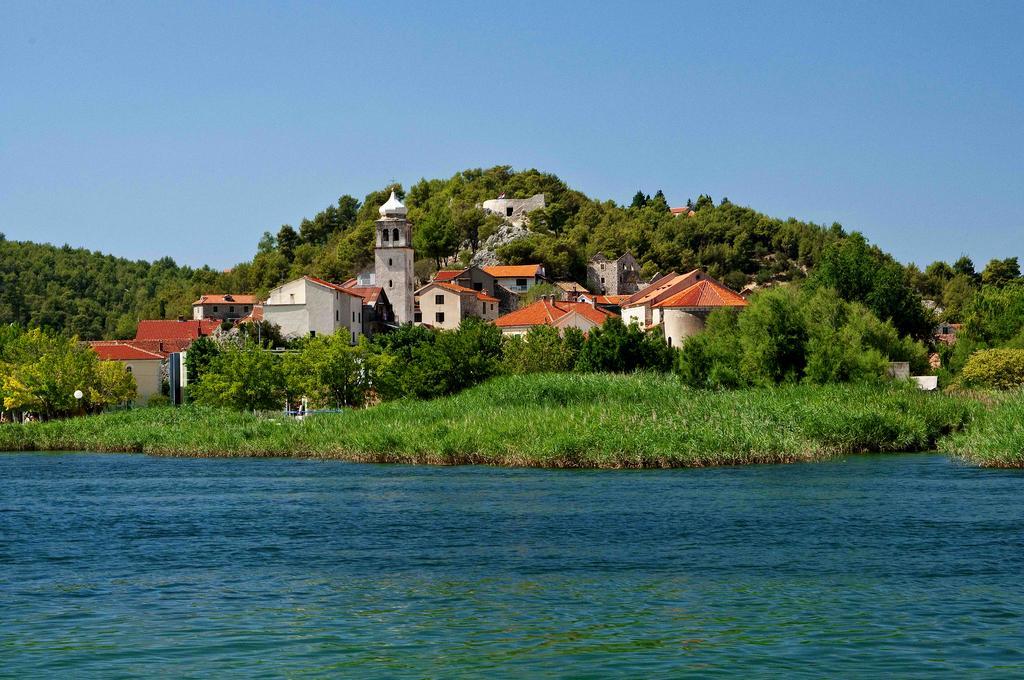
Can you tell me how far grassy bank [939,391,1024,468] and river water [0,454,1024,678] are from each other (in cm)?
84

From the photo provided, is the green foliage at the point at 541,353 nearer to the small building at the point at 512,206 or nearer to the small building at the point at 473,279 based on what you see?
the small building at the point at 473,279

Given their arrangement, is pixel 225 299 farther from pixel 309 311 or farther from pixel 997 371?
pixel 997 371

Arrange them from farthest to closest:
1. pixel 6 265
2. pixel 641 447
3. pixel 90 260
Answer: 1. pixel 90 260
2. pixel 6 265
3. pixel 641 447

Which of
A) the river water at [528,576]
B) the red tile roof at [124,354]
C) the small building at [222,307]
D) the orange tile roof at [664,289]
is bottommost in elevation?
the river water at [528,576]

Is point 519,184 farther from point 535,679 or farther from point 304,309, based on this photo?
point 535,679

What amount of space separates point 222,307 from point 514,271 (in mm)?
35971

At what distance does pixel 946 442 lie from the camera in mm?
43875

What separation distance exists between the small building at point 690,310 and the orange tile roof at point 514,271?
42.1m

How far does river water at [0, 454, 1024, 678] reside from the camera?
56.9ft

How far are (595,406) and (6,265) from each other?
136527mm

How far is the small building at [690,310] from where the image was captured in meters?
99.1

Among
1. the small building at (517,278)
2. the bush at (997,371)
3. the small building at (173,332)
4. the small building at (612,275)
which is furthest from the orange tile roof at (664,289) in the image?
the bush at (997,371)

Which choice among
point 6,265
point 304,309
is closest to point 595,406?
point 304,309

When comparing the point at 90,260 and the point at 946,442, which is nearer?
the point at 946,442
